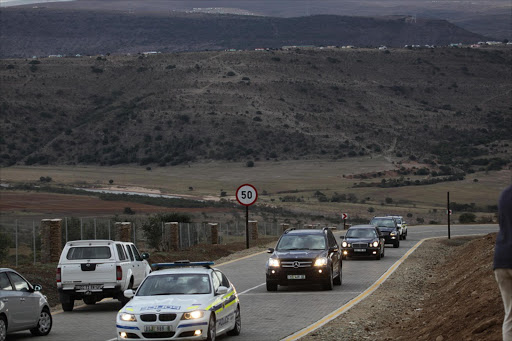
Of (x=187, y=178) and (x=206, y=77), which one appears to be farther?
(x=206, y=77)

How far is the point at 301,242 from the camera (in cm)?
2678

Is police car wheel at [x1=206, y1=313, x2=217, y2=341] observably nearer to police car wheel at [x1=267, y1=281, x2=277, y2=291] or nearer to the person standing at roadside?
the person standing at roadside

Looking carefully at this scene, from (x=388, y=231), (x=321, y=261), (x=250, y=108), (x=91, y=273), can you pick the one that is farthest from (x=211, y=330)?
(x=250, y=108)

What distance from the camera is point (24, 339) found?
57.8ft

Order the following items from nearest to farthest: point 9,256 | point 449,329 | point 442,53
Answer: point 449,329 < point 9,256 < point 442,53

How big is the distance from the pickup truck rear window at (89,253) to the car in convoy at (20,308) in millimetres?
4242

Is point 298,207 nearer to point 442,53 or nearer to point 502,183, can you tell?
point 502,183

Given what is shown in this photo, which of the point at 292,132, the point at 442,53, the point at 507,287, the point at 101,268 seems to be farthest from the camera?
the point at 442,53

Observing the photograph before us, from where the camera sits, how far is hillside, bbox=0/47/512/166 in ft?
429

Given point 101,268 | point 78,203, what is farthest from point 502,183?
point 101,268

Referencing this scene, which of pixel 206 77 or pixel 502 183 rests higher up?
pixel 206 77

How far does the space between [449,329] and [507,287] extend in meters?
4.80

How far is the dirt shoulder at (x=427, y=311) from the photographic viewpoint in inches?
571

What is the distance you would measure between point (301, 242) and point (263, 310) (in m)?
5.41
